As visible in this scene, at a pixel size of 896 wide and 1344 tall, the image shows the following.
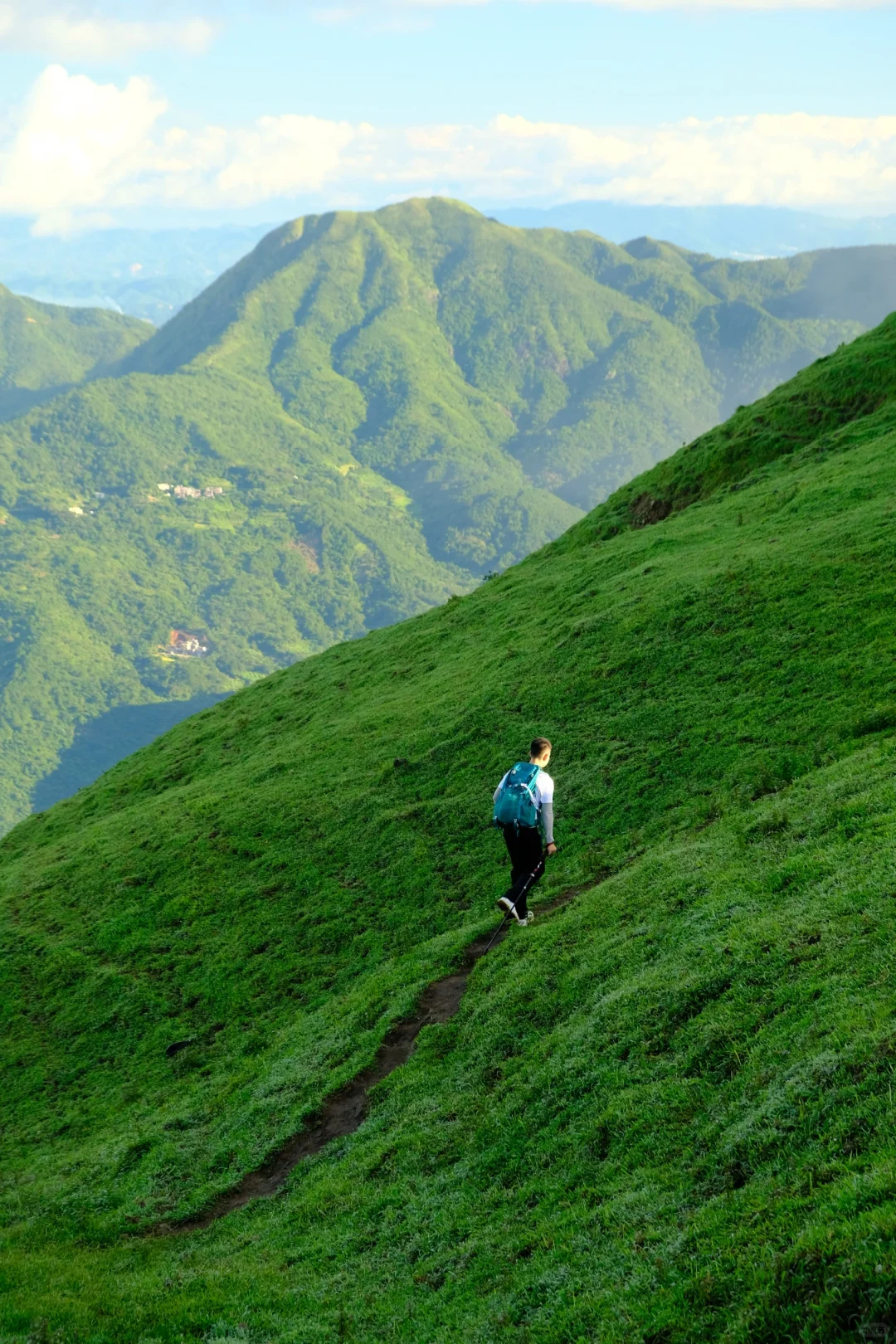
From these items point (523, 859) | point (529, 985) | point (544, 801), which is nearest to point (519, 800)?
point (544, 801)

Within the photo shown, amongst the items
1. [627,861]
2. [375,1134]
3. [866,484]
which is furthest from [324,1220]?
[866,484]

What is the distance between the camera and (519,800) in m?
18.2

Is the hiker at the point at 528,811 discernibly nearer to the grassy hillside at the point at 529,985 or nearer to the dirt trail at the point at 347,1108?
the grassy hillside at the point at 529,985

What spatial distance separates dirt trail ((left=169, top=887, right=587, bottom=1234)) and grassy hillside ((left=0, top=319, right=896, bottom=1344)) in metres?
0.29

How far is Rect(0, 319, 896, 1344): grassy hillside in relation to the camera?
9.24m

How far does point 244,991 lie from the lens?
2464 centimetres

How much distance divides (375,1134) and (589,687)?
17.6 m

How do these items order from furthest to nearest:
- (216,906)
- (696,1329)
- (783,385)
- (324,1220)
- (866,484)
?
1. (783,385)
2. (866,484)
3. (216,906)
4. (324,1220)
5. (696,1329)

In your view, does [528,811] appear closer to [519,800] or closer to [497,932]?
[519,800]

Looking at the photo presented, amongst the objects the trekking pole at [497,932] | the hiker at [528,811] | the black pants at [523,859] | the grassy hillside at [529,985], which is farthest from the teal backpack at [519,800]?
the trekking pole at [497,932]

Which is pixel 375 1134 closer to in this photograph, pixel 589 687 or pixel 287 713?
pixel 589 687

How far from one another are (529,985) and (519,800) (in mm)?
3350

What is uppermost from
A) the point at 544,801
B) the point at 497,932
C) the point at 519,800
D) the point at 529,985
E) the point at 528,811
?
the point at 519,800

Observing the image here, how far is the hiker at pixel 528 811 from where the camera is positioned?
18156 millimetres
